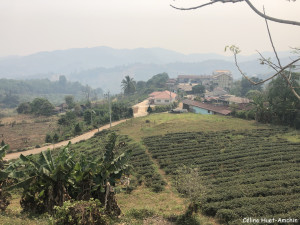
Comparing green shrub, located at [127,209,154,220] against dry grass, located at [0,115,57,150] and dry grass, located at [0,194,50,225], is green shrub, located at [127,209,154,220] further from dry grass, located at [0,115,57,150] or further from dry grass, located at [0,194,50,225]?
dry grass, located at [0,115,57,150]

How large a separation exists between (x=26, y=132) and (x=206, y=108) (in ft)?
146

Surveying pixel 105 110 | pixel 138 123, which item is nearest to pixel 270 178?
pixel 138 123

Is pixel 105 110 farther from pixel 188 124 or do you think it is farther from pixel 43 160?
pixel 43 160

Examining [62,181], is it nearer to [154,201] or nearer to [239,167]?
[154,201]

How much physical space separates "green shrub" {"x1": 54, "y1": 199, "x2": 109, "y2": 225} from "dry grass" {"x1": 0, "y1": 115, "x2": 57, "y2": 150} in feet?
130

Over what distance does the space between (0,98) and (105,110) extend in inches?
4368

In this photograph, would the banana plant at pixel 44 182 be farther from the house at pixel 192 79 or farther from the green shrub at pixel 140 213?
the house at pixel 192 79

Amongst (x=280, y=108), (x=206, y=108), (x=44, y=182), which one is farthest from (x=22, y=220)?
(x=206, y=108)

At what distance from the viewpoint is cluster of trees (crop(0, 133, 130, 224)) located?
40.6 ft

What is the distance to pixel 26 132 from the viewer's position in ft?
189

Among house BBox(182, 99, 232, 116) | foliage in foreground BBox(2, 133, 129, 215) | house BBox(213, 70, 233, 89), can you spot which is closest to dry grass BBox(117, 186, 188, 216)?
foliage in foreground BBox(2, 133, 129, 215)

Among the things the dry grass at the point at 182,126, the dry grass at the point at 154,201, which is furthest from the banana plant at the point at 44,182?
the dry grass at the point at 182,126

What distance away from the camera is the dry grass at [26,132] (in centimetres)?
4753

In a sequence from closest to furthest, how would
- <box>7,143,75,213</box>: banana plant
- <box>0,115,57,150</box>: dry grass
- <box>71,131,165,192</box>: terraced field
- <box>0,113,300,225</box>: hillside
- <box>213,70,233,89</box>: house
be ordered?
1. <box>7,143,75,213</box>: banana plant
2. <box>0,113,300,225</box>: hillside
3. <box>71,131,165,192</box>: terraced field
4. <box>0,115,57,150</box>: dry grass
5. <box>213,70,233,89</box>: house
